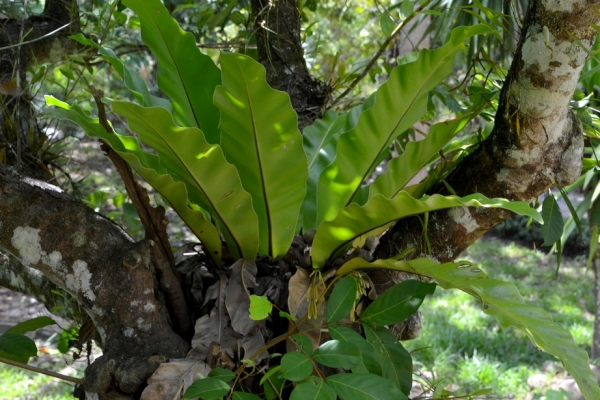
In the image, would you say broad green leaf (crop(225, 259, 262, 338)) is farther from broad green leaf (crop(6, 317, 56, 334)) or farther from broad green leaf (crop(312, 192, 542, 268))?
broad green leaf (crop(6, 317, 56, 334))

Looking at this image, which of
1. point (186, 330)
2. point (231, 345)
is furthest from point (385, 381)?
point (186, 330)

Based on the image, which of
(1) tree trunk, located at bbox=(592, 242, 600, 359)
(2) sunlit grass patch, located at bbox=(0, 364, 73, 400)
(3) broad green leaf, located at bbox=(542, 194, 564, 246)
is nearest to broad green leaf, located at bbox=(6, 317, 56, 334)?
(3) broad green leaf, located at bbox=(542, 194, 564, 246)

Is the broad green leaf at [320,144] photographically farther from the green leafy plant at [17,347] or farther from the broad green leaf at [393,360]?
the green leafy plant at [17,347]

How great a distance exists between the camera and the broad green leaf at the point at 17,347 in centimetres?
102

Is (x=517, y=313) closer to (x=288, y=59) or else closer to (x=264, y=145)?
(x=264, y=145)

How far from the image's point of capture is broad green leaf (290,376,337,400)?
73 centimetres

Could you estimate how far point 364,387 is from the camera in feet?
2.51

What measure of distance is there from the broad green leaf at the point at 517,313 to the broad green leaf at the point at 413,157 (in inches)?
7.4

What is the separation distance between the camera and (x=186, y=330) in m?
0.94

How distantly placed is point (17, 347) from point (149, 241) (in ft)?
1.22

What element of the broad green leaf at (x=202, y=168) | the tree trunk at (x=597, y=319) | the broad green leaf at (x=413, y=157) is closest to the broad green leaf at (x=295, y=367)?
the broad green leaf at (x=202, y=168)

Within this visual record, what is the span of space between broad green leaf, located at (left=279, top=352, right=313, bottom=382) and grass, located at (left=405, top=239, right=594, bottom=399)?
1739 millimetres

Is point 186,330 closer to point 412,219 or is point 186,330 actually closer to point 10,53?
point 412,219

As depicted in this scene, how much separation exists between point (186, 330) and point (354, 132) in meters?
0.43
